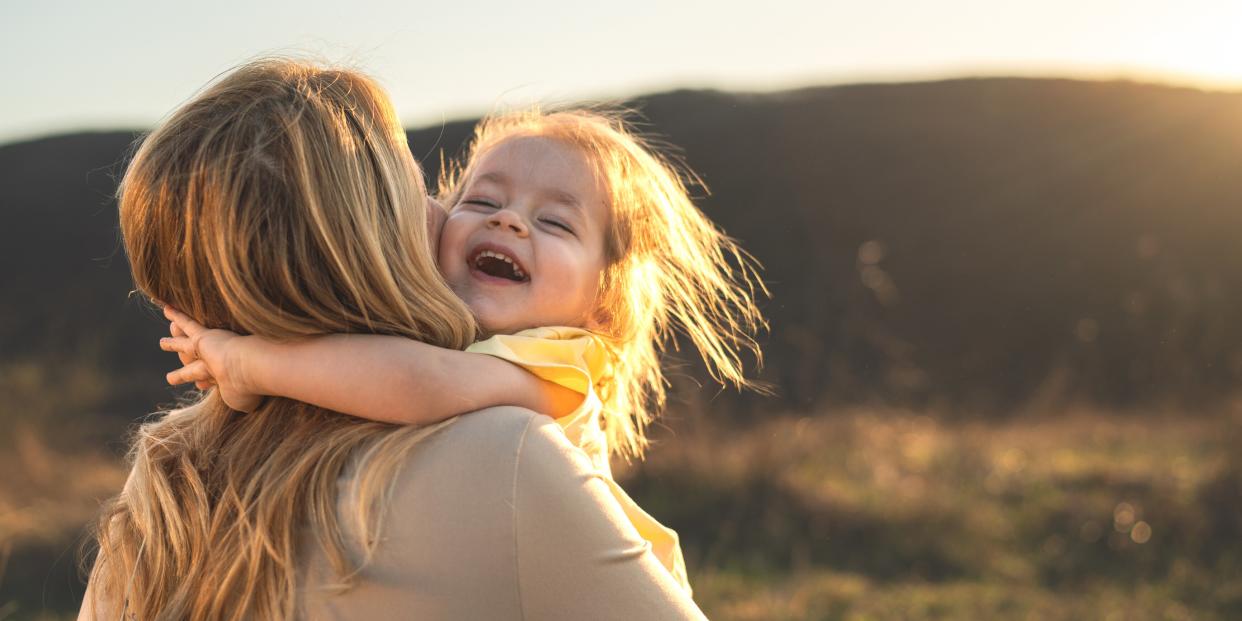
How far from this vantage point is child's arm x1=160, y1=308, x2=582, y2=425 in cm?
133

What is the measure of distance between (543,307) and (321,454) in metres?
0.63

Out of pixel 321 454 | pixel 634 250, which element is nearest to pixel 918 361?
pixel 634 250

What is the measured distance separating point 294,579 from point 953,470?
551 centimetres

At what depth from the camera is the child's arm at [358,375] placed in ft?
4.35

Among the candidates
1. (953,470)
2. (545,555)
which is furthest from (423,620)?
(953,470)

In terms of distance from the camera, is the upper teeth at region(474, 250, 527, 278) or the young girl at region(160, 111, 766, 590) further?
the upper teeth at region(474, 250, 527, 278)

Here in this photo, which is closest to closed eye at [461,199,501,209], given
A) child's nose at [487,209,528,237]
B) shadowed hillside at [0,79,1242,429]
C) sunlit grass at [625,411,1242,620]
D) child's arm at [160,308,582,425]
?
child's nose at [487,209,528,237]

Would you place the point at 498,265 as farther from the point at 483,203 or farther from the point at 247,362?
the point at 247,362

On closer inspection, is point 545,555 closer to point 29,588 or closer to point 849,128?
point 29,588

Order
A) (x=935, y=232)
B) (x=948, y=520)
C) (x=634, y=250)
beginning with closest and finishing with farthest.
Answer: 1. (x=634, y=250)
2. (x=948, y=520)
3. (x=935, y=232)

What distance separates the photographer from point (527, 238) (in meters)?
1.93

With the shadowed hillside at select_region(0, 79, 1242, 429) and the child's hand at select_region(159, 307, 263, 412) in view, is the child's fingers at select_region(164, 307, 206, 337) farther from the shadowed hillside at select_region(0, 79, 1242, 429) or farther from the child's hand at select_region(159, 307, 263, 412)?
the shadowed hillside at select_region(0, 79, 1242, 429)

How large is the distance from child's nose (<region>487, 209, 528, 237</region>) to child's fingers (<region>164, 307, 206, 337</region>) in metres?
0.56

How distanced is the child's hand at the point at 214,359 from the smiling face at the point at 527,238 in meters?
0.42
